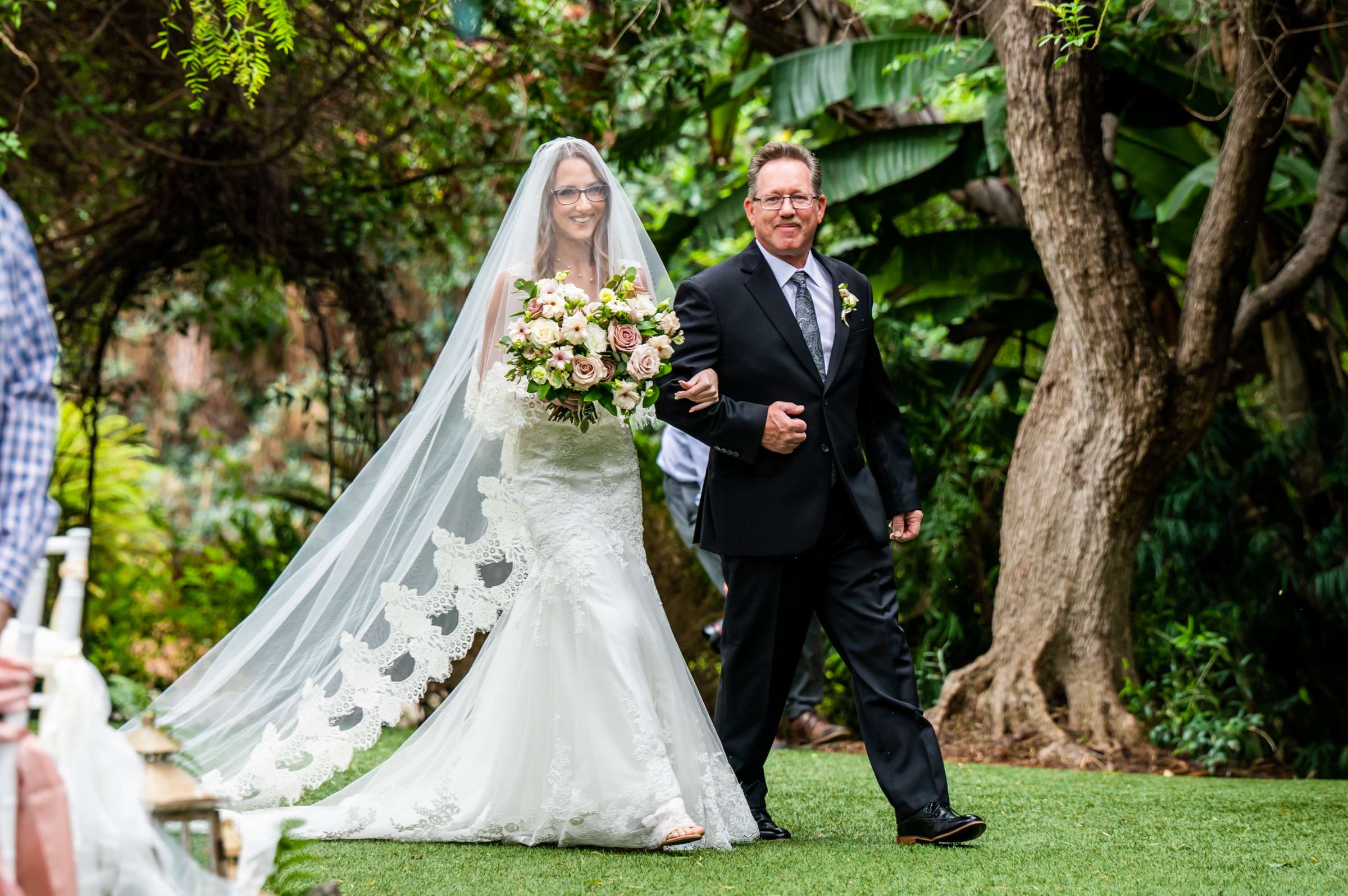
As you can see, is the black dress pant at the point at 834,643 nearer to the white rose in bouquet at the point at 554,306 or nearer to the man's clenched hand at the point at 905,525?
the man's clenched hand at the point at 905,525

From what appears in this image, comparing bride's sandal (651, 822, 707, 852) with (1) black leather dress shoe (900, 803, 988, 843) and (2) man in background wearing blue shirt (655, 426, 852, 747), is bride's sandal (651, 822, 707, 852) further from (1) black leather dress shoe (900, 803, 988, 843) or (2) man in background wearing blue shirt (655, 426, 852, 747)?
(2) man in background wearing blue shirt (655, 426, 852, 747)

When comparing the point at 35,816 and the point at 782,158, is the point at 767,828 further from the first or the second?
the point at 35,816

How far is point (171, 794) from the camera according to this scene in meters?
2.44

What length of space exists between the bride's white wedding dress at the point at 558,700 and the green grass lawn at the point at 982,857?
13 cm

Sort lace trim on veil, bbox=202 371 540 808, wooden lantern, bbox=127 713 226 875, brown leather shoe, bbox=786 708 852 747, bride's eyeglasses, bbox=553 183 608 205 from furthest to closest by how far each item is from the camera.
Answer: brown leather shoe, bbox=786 708 852 747 < bride's eyeglasses, bbox=553 183 608 205 < lace trim on veil, bbox=202 371 540 808 < wooden lantern, bbox=127 713 226 875

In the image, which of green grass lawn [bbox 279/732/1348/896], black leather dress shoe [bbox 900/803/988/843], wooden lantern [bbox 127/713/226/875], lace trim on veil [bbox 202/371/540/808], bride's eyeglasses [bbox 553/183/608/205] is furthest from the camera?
bride's eyeglasses [bbox 553/183/608/205]

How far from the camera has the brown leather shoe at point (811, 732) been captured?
749 cm

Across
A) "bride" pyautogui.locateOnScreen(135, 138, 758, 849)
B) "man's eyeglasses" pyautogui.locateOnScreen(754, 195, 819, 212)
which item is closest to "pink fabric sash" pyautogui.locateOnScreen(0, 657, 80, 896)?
"bride" pyautogui.locateOnScreen(135, 138, 758, 849)

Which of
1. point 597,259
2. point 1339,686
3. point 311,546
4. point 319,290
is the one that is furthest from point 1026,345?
point 311,546

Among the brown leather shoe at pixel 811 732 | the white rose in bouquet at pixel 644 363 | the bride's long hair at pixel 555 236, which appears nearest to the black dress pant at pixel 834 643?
the white rose in bouquet at pixel 644 363

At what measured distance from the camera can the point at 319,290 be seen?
8.91 m

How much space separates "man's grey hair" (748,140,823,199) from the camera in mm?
4582

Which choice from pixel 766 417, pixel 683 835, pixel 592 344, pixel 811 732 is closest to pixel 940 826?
pixel 683 835

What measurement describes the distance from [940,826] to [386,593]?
204 cm
